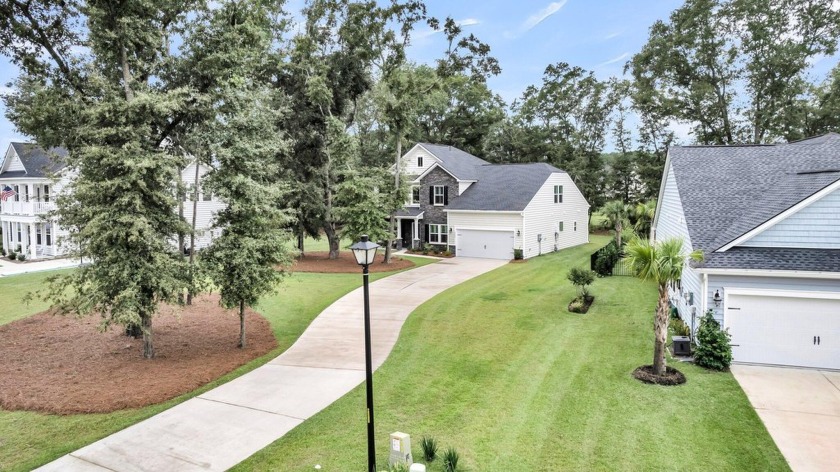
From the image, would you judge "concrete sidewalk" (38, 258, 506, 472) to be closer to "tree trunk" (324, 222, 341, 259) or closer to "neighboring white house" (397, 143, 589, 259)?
"tree trunk" (324, 222, 341, 259)

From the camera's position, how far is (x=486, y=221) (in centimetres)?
3111

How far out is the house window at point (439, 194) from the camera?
112 ft

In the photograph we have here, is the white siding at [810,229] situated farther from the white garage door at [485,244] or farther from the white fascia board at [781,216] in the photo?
the white garage door at [485,244]

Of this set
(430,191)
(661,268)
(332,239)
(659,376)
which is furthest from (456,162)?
(659,376)

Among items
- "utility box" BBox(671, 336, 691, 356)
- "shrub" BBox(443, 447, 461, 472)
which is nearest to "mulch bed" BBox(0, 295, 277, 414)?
"shrub" BBox(443, 447, 461, 472)

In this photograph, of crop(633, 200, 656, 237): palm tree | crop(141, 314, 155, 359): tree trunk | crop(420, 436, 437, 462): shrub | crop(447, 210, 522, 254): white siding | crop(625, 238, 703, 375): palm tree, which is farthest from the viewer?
crop(447, 210, 522, 254): white siding

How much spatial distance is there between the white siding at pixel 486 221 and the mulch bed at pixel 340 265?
4.72 m

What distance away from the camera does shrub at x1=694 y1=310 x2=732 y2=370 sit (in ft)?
36.9

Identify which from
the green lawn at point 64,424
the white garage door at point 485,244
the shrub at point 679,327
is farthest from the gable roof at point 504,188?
the green lawn at point 64,424

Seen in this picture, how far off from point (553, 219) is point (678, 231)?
715 inches

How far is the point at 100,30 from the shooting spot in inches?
460

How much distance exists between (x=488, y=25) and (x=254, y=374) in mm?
28392

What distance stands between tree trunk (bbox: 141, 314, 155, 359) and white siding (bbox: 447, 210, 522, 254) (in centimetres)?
2202

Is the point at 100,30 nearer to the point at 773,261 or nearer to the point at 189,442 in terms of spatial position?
the point at 189,442
